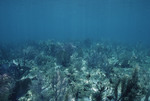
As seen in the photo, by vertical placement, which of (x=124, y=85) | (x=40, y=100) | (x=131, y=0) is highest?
(x=131, y=0)

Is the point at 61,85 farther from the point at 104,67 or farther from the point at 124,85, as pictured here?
the point at 104,67

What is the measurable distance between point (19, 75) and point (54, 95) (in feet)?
13.4

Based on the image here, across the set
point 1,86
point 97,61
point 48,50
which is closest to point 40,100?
point 1,86

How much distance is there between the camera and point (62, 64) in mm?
12547

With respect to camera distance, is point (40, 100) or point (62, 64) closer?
point (40, 100)

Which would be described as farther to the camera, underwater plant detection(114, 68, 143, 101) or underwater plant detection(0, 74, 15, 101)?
underwater plant detection(0, 74, 15, 101)

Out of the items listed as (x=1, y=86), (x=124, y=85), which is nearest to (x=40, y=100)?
(x=1, y=86)

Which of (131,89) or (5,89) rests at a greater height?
(5,89)

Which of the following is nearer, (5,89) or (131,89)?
(131,89)

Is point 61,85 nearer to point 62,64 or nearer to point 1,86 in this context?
Answer: point 1,86

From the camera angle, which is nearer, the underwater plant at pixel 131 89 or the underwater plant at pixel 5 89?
the underwater plant at pixel 131 89

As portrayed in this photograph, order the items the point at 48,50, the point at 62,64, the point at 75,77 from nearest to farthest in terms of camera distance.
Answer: the point at 75,77, the point at 62,64, the point at 48,50

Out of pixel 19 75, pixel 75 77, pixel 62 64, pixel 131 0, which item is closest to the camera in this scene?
pixel 75 77

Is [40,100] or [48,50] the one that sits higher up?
[48,50]
